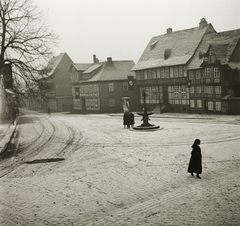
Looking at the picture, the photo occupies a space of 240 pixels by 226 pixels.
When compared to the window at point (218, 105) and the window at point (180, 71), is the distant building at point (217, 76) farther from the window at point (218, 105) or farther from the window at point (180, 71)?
the window at point (180, 71)

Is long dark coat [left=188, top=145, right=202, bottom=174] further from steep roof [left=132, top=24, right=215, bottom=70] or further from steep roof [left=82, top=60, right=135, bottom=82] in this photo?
steep roof [left=82, top=60, right=135, bottom=82]

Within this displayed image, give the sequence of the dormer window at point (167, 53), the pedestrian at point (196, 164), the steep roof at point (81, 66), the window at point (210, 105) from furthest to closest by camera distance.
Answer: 1. the steep roof at point (81, 66)
2. the dormer window at point (167, 53)
3. the window at point (210, 105)
4. the pedestrian at point (196, 164)

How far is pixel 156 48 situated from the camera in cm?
4866

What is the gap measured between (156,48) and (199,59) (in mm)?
10603

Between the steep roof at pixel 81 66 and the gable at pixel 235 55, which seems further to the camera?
the steep roof at pixel 81 66

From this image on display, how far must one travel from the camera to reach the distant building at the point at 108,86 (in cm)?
5400

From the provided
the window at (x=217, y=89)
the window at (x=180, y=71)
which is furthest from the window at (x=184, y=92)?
the window at (x=217, y=89)

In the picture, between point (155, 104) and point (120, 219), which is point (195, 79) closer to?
point (155, 104)

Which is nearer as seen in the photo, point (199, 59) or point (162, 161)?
point (162, 161)

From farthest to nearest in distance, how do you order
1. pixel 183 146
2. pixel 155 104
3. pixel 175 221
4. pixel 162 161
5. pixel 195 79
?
1. pixel 155 104
2. pixel 195 79
3. pixel 183 146
4. pixel 162 161
5. pixel 175 221

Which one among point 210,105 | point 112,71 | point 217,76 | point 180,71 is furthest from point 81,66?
point 217,76

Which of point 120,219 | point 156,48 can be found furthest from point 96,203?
point 156,48

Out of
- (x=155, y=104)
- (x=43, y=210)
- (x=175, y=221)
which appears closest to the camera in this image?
(x=175, y=221)

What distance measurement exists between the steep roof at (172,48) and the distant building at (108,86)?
5610 millimetres
